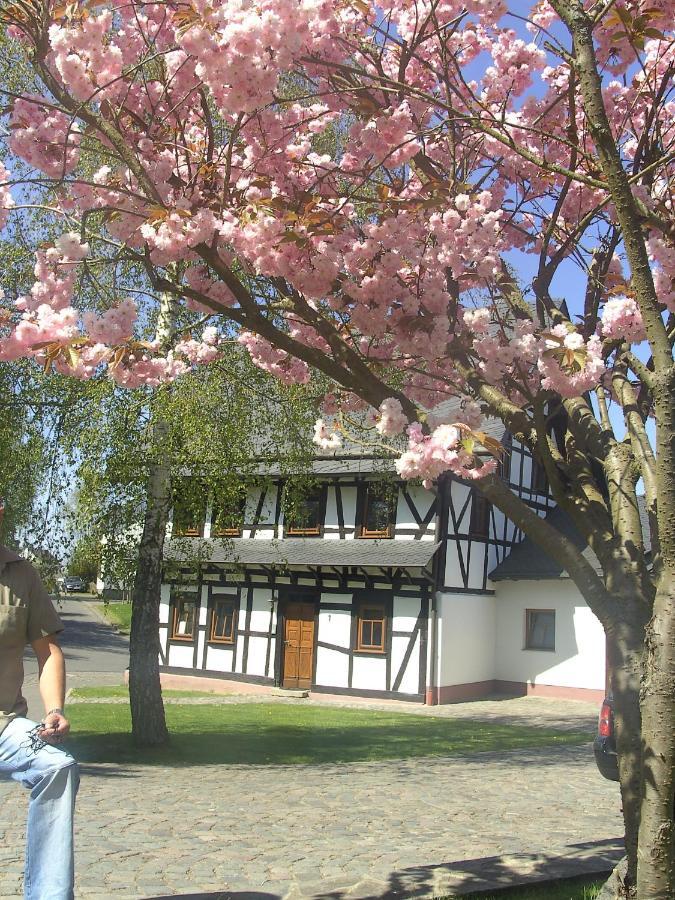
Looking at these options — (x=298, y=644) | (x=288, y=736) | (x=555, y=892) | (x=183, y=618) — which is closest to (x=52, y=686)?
(x=555, y=892)

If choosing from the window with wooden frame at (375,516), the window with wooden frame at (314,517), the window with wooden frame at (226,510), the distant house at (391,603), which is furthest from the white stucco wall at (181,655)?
the window with wooden frame at (226,510)

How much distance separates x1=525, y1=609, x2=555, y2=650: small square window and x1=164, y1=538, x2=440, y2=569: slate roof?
4111mm

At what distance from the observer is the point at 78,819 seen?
6.59 metres

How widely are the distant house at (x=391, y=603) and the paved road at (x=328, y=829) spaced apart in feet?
33.0

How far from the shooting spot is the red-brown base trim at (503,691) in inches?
816

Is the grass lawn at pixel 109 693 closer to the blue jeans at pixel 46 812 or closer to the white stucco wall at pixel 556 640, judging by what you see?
the white stucco wall at pixel 556 640

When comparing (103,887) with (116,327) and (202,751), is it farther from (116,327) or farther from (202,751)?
(202,751)

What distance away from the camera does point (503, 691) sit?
23.0 meters

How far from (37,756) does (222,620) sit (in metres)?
21.2

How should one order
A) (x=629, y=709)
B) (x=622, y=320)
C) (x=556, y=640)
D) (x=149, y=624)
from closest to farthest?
1. (x=629, y=709)
2. (x=622, y=320)
3. (x=149, y=624)
4. (x=556, y=640)

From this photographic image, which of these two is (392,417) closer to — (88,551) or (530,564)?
(88,551)

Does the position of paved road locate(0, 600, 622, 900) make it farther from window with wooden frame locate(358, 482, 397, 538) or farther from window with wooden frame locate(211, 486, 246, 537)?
window with wooden frame locate(358, 482, 397, 538)

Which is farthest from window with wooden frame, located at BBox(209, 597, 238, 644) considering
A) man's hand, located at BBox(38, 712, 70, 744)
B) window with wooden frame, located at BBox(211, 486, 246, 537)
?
man's hand, located at BBox(38, 712, 70, 744)

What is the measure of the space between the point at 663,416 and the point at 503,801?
5972mm
